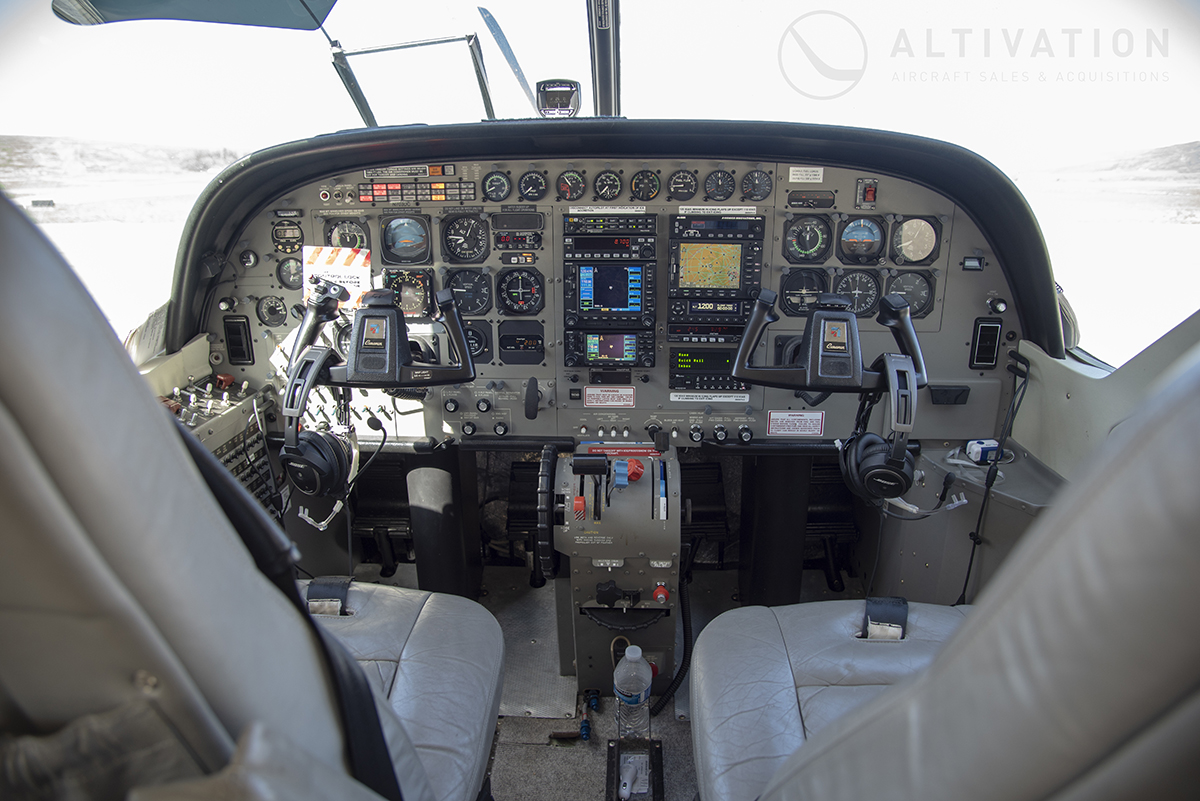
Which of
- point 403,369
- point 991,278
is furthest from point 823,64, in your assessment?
point 403,369

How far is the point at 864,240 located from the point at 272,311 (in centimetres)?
232

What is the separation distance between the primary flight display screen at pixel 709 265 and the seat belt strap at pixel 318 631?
76.5 inches

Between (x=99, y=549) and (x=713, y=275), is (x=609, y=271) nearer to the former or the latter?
(x=713, y=275)

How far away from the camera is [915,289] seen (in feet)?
7.89

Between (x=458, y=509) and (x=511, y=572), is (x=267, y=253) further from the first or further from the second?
(x=511, y=572)

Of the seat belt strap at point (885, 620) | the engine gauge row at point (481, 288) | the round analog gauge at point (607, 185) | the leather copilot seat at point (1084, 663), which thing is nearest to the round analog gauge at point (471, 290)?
the engine gauge row at point (481, 288)

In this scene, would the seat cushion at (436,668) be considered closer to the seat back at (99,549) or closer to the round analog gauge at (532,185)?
the seat back at (99,549)

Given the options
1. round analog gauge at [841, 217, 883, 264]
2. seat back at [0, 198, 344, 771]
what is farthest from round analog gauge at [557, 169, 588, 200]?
seat back at [0, 198, 344, 771]

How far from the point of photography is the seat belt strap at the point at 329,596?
1.58 meters

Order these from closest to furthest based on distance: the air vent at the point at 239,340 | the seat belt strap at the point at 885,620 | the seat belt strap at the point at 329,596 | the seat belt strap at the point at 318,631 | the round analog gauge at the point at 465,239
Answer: the seat belt strap at the point at 318,631, the seat belt strap at the point at 885,620, the seat belt strap at the point at 329,596, the round analog gauge at the point at 465,239, the air vent at the point at 239,340

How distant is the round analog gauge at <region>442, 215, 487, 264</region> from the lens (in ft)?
8.05

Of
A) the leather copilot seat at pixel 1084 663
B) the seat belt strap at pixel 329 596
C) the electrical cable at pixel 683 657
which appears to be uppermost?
the leather copilot seat at pixel 1084 663

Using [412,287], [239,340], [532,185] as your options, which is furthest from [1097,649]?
[239,340]

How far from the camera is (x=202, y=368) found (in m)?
2.55
